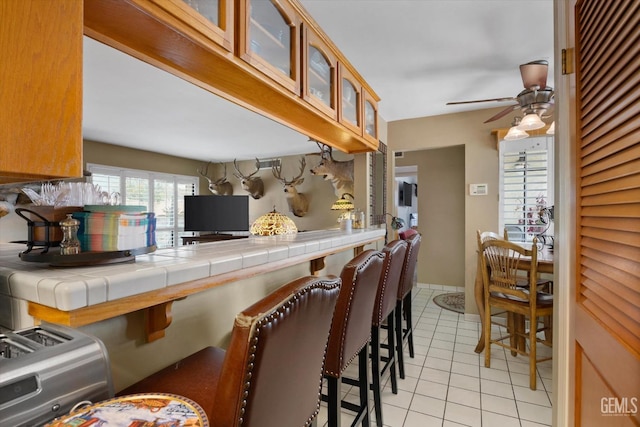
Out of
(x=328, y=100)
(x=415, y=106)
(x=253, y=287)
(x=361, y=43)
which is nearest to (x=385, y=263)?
(x=253, y=287)

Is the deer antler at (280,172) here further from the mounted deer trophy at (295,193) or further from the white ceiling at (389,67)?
the white ceiling at (389,67)

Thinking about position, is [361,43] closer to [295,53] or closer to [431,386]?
[295,53]

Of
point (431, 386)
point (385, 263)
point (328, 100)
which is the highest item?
point (328, 100)

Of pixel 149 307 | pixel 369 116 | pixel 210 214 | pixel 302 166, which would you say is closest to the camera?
pixel 149 307

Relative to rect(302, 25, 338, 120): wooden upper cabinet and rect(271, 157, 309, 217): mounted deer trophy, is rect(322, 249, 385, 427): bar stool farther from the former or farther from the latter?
rect(271, 157, 309, 217): mounted deer trophy

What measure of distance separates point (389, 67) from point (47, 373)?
2.78 meters

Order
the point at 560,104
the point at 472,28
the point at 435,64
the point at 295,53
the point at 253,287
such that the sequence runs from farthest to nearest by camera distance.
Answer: the point at 435,64, the point at 472,28, the point at 295,53, the point at 253,287, the point at 560,104

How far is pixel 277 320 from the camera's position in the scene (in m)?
0.65

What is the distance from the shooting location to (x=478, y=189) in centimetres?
367

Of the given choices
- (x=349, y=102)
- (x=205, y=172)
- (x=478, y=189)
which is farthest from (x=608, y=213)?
(x=205, y=172)

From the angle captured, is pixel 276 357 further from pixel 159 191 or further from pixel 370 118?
pixel 159 191

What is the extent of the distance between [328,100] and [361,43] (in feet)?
1.77

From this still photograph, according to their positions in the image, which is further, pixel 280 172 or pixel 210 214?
pixel 280 172

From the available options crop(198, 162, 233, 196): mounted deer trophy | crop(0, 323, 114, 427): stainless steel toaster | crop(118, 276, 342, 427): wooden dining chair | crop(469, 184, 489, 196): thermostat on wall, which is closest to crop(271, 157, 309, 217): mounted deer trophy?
crop(198, 162, 233, 196): mounted deer trophy
